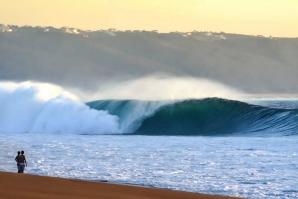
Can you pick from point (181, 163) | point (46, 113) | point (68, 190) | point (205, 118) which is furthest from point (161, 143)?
point (68, 190)

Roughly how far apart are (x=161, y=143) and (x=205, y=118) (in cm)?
717

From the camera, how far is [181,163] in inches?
634

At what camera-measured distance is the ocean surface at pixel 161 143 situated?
42.8 ft

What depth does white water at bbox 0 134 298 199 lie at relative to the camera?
12.2m

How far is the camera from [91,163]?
15.7m

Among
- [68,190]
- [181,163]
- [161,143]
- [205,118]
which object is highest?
[205,118]

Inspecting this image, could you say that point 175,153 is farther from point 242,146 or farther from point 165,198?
point 165,198

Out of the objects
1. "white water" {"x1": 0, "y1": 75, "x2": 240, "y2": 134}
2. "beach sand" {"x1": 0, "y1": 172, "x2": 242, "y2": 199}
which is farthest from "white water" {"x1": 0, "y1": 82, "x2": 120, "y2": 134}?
"beach sand" {"x1": 0, "y1": 172, "x2": 242, "y2": 199}

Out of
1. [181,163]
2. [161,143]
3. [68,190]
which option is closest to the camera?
[68,190]

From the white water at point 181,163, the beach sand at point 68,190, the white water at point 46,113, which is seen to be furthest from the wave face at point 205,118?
the beach sand at point 68,190

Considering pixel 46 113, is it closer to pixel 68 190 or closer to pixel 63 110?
pixel 63 110

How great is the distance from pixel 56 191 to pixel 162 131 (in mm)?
20248

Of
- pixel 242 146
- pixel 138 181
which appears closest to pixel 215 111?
pixel 242 146

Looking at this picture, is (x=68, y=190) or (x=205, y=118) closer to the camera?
(x=68, y=190)
